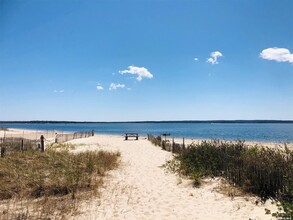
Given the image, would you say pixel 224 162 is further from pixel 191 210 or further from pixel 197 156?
pixel 191 210

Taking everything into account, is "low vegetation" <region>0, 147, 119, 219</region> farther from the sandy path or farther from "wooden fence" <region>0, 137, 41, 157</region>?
"wooden fence" <region>0, 137, 41, 157</region>

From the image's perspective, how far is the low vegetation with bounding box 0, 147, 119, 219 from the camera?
22.4 ft

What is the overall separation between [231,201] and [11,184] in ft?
20.5

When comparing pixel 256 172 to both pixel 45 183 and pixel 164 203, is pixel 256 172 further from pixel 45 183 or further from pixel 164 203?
pixel 45 183

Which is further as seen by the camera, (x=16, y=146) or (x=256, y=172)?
(x=16, y=146)

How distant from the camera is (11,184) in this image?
28.1 feet

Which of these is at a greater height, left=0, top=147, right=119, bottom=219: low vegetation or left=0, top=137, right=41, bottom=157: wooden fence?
left=0, top=137, right=41, bottom=157: wooden fence

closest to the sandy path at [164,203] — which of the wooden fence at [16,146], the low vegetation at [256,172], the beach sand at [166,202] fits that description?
the beach sand at [166,202]

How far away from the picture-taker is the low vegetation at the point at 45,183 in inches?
268

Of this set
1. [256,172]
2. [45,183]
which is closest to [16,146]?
[45,183]

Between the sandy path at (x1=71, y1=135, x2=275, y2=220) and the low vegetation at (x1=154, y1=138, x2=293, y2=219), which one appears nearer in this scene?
the sandy path at (x1=71, y1=135, x2=275, y2=220)

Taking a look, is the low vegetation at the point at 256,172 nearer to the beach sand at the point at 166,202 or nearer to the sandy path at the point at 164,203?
the beach sand at the point at 166,202

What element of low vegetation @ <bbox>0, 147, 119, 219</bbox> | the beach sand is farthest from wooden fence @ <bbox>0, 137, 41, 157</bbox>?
the beach sand

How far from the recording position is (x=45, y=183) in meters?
8.64
